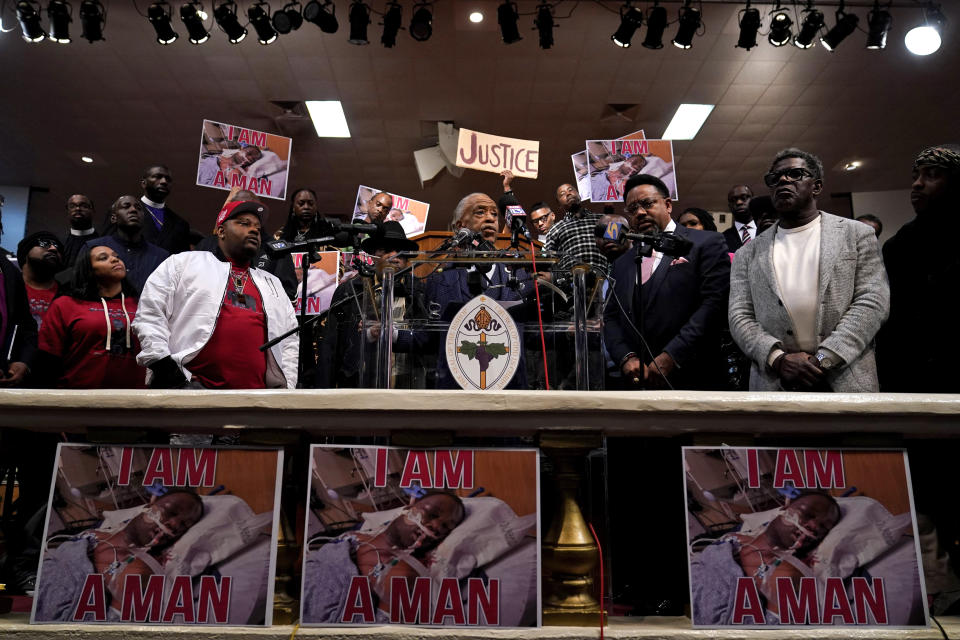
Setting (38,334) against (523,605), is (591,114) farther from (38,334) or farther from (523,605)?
(523,605)

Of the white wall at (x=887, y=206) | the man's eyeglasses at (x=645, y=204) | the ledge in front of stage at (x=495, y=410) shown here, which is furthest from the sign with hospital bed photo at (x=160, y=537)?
the white wall at (x=887, y=206)

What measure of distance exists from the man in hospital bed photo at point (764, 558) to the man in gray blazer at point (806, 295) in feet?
3.20

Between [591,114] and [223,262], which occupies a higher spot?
[591,114]

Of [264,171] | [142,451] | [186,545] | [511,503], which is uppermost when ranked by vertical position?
[264,171]

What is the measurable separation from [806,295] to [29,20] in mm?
7009

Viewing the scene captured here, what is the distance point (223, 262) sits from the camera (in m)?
3.71

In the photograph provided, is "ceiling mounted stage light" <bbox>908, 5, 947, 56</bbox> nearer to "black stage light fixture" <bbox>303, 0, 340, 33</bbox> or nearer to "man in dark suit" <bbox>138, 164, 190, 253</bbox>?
"black stage light fixture" <bbox>303, 0, 340, 33</bbox>

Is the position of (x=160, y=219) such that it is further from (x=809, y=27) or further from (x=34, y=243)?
(x=809, y=27)

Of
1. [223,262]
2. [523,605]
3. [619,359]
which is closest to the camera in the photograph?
[523,605]

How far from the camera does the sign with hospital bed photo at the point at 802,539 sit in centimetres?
180

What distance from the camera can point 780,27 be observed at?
630 cm

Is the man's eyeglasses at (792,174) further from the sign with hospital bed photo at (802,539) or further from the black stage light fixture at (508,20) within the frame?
the black stage light fixture at (508,20)

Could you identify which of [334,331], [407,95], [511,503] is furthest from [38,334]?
[407,95]

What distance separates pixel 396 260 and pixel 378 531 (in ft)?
3.62
